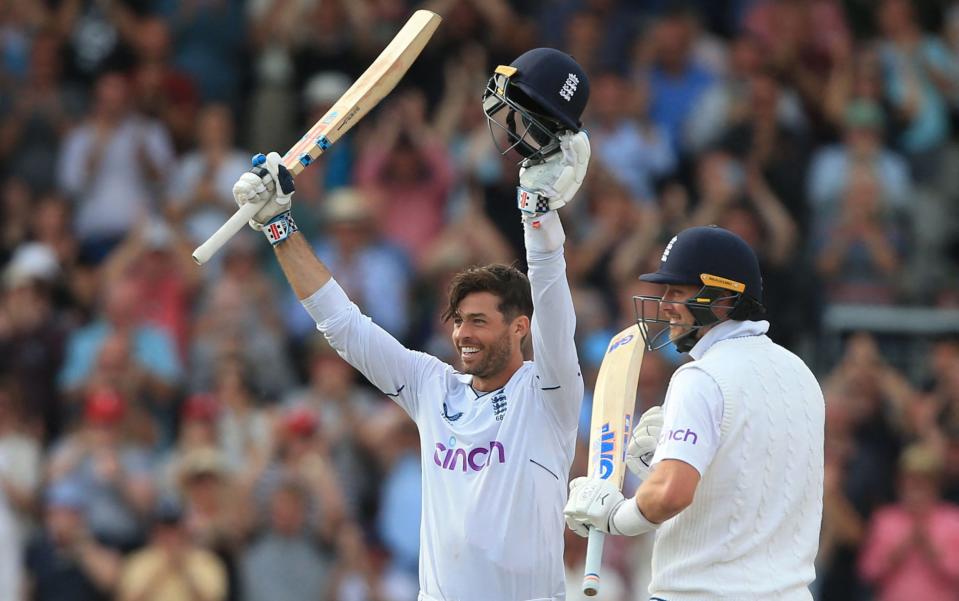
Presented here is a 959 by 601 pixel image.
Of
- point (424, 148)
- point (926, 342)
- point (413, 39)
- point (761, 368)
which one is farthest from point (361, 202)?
point (761, 368)

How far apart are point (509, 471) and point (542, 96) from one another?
1420 mm

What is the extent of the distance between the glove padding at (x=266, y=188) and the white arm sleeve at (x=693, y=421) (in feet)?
5.92

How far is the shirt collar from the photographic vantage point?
582cm

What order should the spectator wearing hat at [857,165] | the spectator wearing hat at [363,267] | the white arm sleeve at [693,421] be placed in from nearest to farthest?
the white arm sleeve at [693,421]
the spectator wearing hat at [363,267]
the spectator wearing hat at [857,165]

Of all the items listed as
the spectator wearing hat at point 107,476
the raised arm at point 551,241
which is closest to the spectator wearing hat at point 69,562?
the spectator wearing hat at point 107,476

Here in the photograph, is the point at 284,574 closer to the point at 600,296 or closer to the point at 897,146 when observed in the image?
the point at 600,296

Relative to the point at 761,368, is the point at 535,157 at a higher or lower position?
higher

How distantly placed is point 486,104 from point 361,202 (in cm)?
578

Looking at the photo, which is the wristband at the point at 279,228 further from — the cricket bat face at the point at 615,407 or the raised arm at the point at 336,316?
the cricket bat face at the point at 615,407

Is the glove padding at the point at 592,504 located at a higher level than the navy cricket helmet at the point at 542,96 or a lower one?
lower

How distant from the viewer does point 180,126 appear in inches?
513

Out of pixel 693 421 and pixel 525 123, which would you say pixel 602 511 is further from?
pixel 525 123

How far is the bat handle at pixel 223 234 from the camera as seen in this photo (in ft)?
20.0

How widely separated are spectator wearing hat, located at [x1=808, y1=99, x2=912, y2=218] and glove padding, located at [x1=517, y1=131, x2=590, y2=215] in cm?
690
